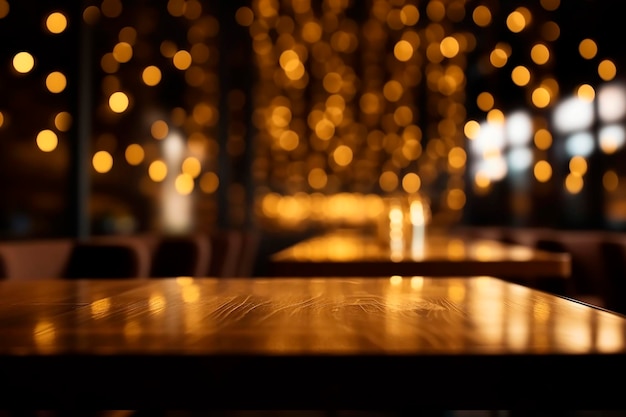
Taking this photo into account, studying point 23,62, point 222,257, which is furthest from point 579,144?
point 23,62

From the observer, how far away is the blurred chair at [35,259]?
2158 mm

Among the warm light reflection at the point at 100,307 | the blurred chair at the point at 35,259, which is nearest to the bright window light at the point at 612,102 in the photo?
the blurred chair at the point at 35,259

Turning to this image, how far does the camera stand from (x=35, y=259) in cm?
240

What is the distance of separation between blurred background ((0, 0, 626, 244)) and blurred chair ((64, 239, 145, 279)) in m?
1.47

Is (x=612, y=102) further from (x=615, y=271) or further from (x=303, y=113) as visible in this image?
(x=303, y=113)

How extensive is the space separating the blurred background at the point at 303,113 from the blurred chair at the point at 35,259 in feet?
3.26

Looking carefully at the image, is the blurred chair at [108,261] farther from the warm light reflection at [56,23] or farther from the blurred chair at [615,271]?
the warm light reflection at [56,23]

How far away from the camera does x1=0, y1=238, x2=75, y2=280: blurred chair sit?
216 cm

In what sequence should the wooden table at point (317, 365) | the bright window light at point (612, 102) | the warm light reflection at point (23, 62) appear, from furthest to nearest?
the bright window light at point (612, 102)
the warm light reflection at point (23, 62)
the wooden table at point (317, 365)

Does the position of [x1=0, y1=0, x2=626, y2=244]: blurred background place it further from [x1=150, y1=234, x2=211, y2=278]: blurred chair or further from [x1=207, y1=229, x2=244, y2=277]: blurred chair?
[x1=150, y1=234, x2=211, y2=278]: blurred chair

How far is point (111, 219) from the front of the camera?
15.9ft

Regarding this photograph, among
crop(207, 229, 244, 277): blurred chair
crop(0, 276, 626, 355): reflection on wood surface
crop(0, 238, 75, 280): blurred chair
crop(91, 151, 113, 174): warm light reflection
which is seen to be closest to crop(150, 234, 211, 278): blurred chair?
crop(0, 238, 75, 280): blurred chair

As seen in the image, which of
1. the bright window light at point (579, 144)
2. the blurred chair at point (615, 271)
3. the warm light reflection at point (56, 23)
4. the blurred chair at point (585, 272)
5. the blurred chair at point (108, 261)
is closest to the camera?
the blurred chair at point (108, 261)

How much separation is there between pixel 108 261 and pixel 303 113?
5.80 meters
